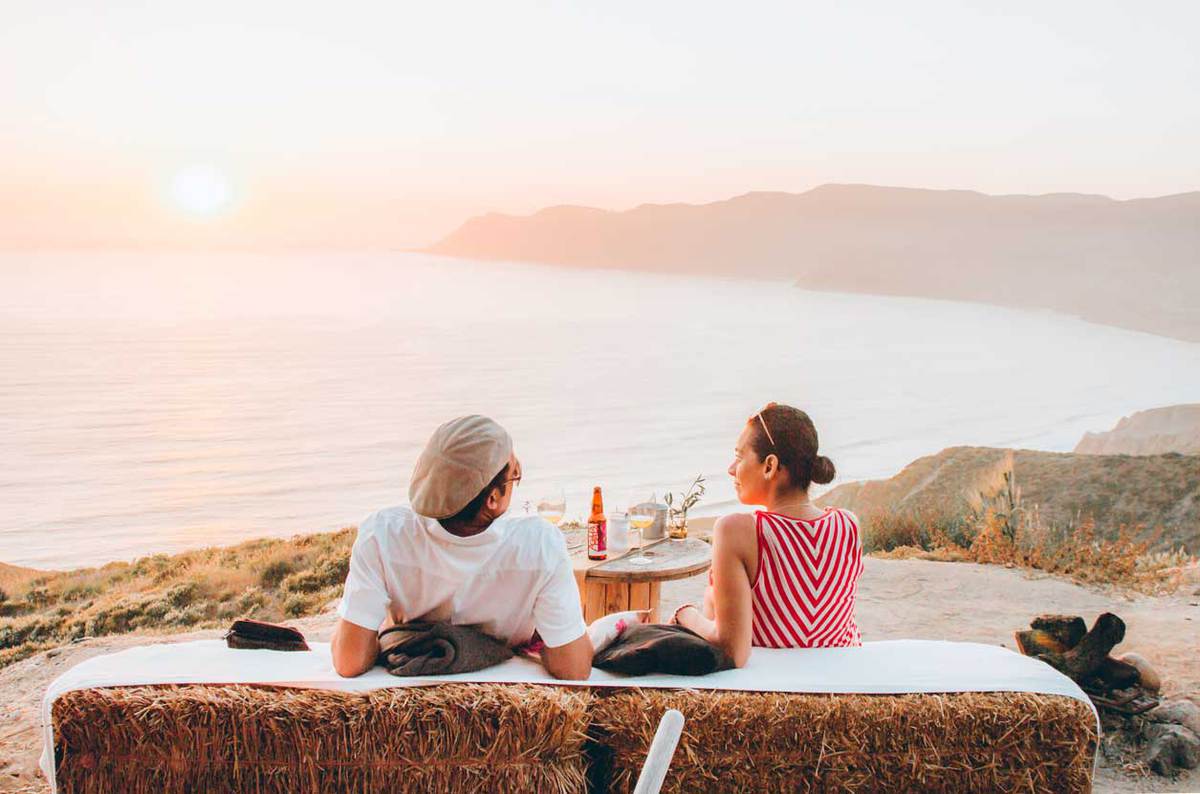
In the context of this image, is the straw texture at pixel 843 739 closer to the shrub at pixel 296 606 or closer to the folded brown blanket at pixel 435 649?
the folded brown blanket at pixel 435 649

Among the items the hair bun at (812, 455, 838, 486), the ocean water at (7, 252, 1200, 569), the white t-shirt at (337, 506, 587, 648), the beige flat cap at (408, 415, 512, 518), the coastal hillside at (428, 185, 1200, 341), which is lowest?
the ocean water at (7, 252, 1200, 569)

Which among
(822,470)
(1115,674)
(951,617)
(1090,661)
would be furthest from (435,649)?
(951,617)

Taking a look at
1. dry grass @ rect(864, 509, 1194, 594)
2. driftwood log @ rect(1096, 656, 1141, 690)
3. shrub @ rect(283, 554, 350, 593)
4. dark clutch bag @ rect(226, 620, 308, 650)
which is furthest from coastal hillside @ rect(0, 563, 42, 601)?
driftwood log @ rect(1096, 656, 1141, 690)

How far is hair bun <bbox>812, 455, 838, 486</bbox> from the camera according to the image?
8.84ft

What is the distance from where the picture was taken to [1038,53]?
16.9 m

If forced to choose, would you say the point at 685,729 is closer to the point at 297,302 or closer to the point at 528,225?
the point at 528,225

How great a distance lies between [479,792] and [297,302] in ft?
248

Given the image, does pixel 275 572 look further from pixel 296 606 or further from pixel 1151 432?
pixel 1151 432

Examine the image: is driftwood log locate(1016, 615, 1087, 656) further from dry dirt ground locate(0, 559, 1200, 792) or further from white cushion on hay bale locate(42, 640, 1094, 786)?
white cushion on hay bale locate(42, 640, 1094, 786)

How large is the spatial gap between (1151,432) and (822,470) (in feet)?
58.4

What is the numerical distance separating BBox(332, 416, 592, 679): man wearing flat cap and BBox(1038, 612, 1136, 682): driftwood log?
2492 millimetres

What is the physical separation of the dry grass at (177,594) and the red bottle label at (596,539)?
176 inches

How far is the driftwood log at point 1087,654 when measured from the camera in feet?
12.9

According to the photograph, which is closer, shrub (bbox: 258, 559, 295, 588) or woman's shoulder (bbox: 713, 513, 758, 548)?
woman's shoulder (bbox: 713, 513, 758, 548)
